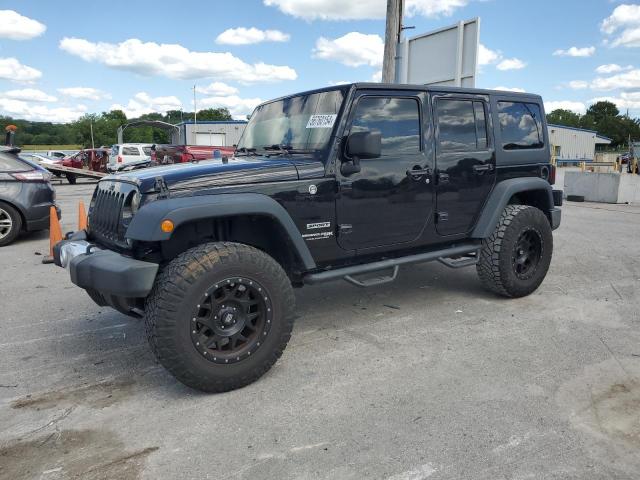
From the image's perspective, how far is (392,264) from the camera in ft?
13.3

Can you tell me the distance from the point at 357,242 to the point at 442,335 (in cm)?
104

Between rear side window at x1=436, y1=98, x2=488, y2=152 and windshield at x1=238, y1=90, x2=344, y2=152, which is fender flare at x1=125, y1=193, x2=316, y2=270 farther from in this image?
rear side window at x1=436, y1=98, x2=488, y2=152

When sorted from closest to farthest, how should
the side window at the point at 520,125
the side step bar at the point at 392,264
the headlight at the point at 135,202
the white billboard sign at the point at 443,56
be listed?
the headlight at the point at 135,202
the side step bar at the point at 392,264
the side window at the point at 520,125
the white billboard sign at the point at 443,56

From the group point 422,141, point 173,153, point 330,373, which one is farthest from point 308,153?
point 173,153

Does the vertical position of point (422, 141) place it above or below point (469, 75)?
below

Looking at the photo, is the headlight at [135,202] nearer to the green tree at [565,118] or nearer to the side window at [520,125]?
the side window at [520,125]

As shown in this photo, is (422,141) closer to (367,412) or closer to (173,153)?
(367,412)

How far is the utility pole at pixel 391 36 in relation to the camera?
406 inches

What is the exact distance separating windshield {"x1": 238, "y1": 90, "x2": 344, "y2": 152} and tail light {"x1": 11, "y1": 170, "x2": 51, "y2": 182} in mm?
5016

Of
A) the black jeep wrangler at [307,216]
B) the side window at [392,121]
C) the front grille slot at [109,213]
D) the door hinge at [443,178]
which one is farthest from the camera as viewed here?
the door hinge at [443,178]

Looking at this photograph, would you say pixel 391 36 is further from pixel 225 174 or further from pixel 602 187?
pixel 225 174

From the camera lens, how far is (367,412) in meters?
2.86

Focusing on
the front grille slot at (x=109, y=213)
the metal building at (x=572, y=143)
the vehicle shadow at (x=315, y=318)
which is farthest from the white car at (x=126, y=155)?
the metal building at (x=572, y=143)

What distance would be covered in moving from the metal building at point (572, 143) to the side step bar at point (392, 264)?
2262 inches
